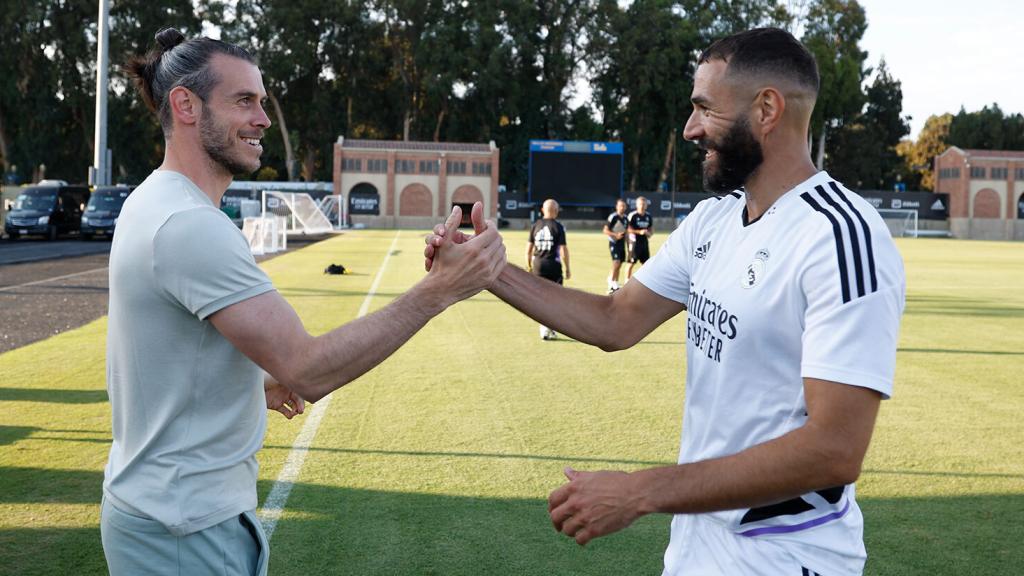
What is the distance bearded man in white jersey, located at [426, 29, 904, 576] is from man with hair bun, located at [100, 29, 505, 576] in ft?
2.49

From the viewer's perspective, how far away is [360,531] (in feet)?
18.5

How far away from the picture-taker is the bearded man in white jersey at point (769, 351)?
85.9 inches

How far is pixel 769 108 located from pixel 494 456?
5.08 metres

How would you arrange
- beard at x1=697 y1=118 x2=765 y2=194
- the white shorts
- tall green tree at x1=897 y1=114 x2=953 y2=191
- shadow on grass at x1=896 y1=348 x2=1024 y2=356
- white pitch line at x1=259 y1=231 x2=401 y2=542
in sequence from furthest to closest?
tall green tree at x1=897 y1=114 x2=953 y2=191 < shadow on grass at x1=896 y1=348 x2=1024 y2=356 < white pitch line at x1=259 y1=231 x2=401 y2=542 < beard at x1=697 y1=118 x2=765 y2=194 < the white shorts

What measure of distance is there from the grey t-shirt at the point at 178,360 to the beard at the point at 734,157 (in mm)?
1265

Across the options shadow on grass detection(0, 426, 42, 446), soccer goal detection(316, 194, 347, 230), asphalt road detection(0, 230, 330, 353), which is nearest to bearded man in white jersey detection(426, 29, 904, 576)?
shadow on grass detection(0, 426, 42, 446)

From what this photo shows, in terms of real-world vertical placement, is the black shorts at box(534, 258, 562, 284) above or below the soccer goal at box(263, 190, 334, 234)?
below

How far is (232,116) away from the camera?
281cm

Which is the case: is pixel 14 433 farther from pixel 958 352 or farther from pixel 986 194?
pixel 986 194

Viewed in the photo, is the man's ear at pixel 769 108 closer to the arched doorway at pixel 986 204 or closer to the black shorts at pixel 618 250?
the black shorts at pixel 618 250

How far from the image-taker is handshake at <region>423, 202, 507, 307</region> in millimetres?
2957

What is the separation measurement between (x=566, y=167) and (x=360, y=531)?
7138cm

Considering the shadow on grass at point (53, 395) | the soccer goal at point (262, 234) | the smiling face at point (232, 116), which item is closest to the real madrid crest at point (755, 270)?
the smiling face at point (232, 116)

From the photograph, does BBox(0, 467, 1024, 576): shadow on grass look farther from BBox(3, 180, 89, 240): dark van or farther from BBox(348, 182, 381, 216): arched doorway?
BBox(348, 182, 381, 216): arched doorway
